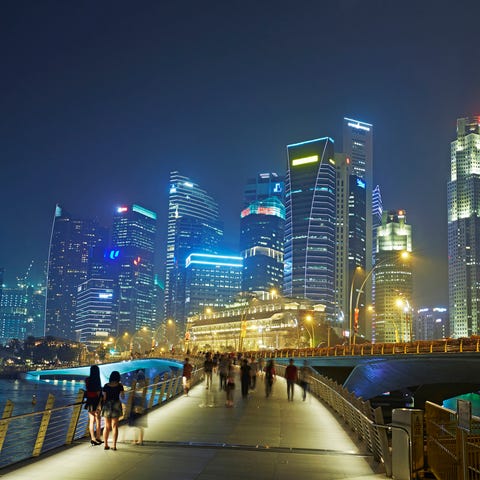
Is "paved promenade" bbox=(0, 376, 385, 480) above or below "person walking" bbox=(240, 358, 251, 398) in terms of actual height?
below

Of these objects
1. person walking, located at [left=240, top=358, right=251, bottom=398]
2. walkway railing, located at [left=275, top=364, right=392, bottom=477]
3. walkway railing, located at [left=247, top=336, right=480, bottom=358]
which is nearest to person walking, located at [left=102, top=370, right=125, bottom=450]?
walkway railing, located at [left=275, top=364, right=392, bottom=477]

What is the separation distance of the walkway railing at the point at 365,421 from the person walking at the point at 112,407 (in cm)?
544

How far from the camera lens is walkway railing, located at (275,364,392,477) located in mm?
12578

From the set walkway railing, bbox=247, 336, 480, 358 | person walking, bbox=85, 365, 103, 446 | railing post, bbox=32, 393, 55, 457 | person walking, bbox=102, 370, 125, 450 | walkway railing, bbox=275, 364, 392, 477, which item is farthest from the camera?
walkway railing, bbox=247, 336, 480, 358

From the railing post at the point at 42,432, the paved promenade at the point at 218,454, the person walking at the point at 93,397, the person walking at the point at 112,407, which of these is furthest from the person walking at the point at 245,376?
the railing post at the point at 42,432

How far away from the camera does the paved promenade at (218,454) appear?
37.7 ft

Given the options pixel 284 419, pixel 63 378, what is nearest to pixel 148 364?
pixel 63 378

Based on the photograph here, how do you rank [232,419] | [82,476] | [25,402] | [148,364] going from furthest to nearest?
[148,364] < [25,402] < [232,419] < [82,476]

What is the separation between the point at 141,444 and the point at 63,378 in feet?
535

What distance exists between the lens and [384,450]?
485 inches

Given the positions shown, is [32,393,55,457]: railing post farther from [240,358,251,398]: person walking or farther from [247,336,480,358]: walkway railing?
[247,336,480,358]: walkway railing

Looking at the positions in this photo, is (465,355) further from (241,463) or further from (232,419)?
(241,463)

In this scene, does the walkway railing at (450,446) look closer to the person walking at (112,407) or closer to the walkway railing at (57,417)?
the person walking at (112,407)

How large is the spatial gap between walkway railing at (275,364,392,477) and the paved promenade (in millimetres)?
315
